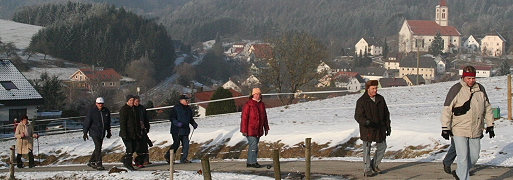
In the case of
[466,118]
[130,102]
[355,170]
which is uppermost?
[130,102]

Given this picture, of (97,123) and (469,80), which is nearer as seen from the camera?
(469,80)

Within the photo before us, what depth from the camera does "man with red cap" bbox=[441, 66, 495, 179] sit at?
962cm

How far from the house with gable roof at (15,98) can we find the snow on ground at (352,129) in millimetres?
15965

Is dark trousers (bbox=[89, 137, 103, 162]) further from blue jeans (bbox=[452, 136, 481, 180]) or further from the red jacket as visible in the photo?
blue jeans (bbox=[452, 136, 481, 180])

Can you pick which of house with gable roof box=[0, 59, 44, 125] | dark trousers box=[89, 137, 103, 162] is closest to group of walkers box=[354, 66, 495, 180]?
dark trousers box=[89, 137, 103, 162]

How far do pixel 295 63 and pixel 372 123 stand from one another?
3454cm

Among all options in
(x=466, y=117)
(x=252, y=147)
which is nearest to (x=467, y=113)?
(x=466, y=117)

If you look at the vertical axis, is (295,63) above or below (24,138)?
above

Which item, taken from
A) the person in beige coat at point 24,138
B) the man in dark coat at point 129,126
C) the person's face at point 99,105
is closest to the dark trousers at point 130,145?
the man in dark coat at point 129,126

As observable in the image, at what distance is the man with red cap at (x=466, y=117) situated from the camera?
962 cm

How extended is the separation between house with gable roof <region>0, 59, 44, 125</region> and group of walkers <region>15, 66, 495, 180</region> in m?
27.5

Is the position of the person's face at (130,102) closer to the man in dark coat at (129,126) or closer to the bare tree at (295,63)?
the man in dark coat at (129,126)

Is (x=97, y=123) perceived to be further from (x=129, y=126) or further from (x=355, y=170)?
(x=355, y=170)

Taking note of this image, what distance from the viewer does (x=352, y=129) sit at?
55.5 feet
